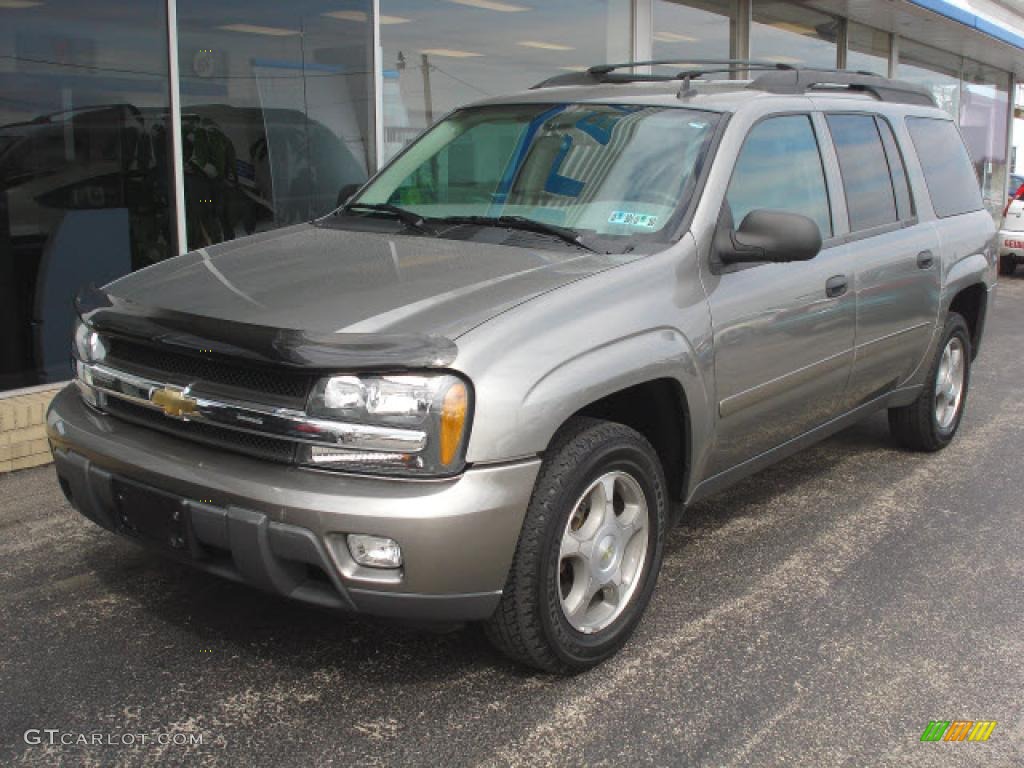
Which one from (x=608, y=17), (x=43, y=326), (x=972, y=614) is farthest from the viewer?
(x=608, y=17)

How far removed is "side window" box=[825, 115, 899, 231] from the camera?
4.77m

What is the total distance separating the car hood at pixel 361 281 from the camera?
3.09 m

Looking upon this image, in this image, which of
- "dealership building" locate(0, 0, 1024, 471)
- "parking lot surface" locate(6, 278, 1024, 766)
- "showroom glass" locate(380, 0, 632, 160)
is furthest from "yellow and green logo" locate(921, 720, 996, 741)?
"showroom glass" locate(380, 0, 632, 160)

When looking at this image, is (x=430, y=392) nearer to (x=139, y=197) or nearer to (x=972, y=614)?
(x=972, y=614)

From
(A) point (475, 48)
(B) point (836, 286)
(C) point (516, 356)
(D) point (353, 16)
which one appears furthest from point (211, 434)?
(A) point (475, 48)

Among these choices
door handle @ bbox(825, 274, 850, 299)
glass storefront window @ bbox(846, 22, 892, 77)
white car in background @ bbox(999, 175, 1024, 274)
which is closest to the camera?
door handle @ bbox(825, 274, 850, 299)

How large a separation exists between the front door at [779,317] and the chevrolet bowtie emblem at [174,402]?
1747mm

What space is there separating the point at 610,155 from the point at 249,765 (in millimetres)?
2451

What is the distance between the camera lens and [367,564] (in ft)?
9.60

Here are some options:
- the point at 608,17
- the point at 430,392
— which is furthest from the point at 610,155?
the point at 608,17

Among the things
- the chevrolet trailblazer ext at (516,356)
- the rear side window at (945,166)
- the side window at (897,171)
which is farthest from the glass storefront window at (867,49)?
the chevrolet trailblazer ext at (516,356)

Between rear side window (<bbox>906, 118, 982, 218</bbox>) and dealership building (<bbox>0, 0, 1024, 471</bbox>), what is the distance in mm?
3838

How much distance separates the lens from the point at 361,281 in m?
3.41

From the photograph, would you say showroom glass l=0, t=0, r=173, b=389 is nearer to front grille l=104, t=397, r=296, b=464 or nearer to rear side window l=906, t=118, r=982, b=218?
front grille l=104, t=397, r=296, b=464
